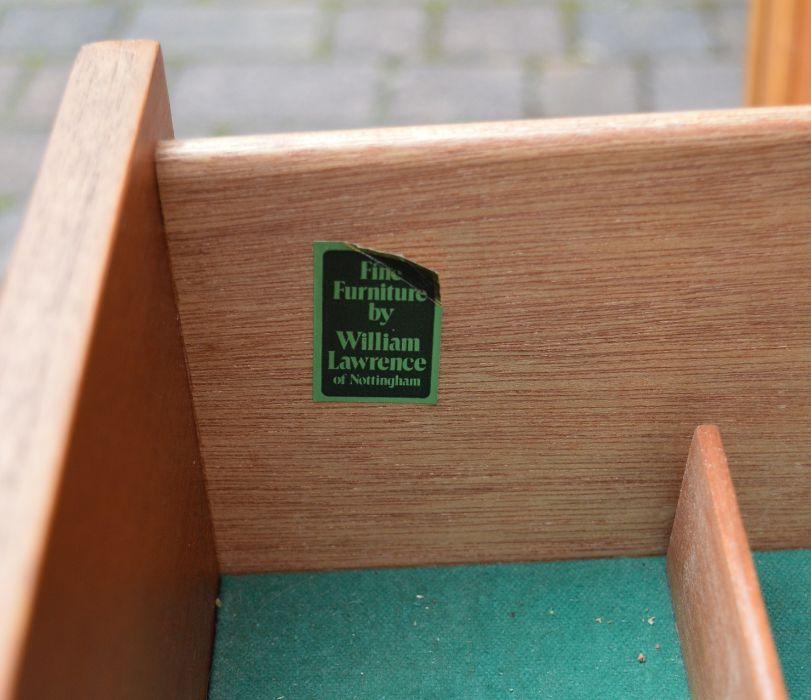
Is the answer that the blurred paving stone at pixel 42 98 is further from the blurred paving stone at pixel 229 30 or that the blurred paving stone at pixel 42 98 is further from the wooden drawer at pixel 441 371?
the wooden drawer at pixel 441 371

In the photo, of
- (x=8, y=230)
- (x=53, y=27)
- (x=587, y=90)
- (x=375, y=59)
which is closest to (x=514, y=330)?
(x=8, y=230)

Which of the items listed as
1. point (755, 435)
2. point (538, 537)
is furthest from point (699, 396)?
point (538, 537)

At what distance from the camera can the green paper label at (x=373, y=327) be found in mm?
623

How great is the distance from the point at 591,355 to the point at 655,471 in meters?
0.12

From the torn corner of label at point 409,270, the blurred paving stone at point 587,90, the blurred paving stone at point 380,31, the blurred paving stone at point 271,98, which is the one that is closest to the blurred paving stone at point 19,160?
the blurred paving stone at point 271,98

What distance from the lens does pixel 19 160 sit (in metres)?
2.01

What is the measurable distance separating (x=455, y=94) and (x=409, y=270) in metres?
1.60

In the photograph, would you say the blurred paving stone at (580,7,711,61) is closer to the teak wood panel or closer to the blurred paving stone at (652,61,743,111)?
the blurred paving stone at (652,61,743,111)

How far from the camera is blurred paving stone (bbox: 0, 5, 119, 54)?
91.2 inches

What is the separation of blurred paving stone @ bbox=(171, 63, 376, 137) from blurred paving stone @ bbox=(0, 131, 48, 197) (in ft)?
0.91

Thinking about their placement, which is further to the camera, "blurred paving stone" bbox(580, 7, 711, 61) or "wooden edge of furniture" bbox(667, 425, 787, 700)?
"blurred paving stone" bbox(580, 7, 711, 61)

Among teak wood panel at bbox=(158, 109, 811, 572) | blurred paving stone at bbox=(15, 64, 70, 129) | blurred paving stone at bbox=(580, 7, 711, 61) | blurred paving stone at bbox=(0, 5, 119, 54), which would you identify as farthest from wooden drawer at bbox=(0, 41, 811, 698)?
blurred paving stone at bbox=(0, 5, 119, 54)

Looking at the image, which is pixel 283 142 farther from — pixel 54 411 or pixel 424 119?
pixel 424 119

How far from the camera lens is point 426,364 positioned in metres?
0.67
